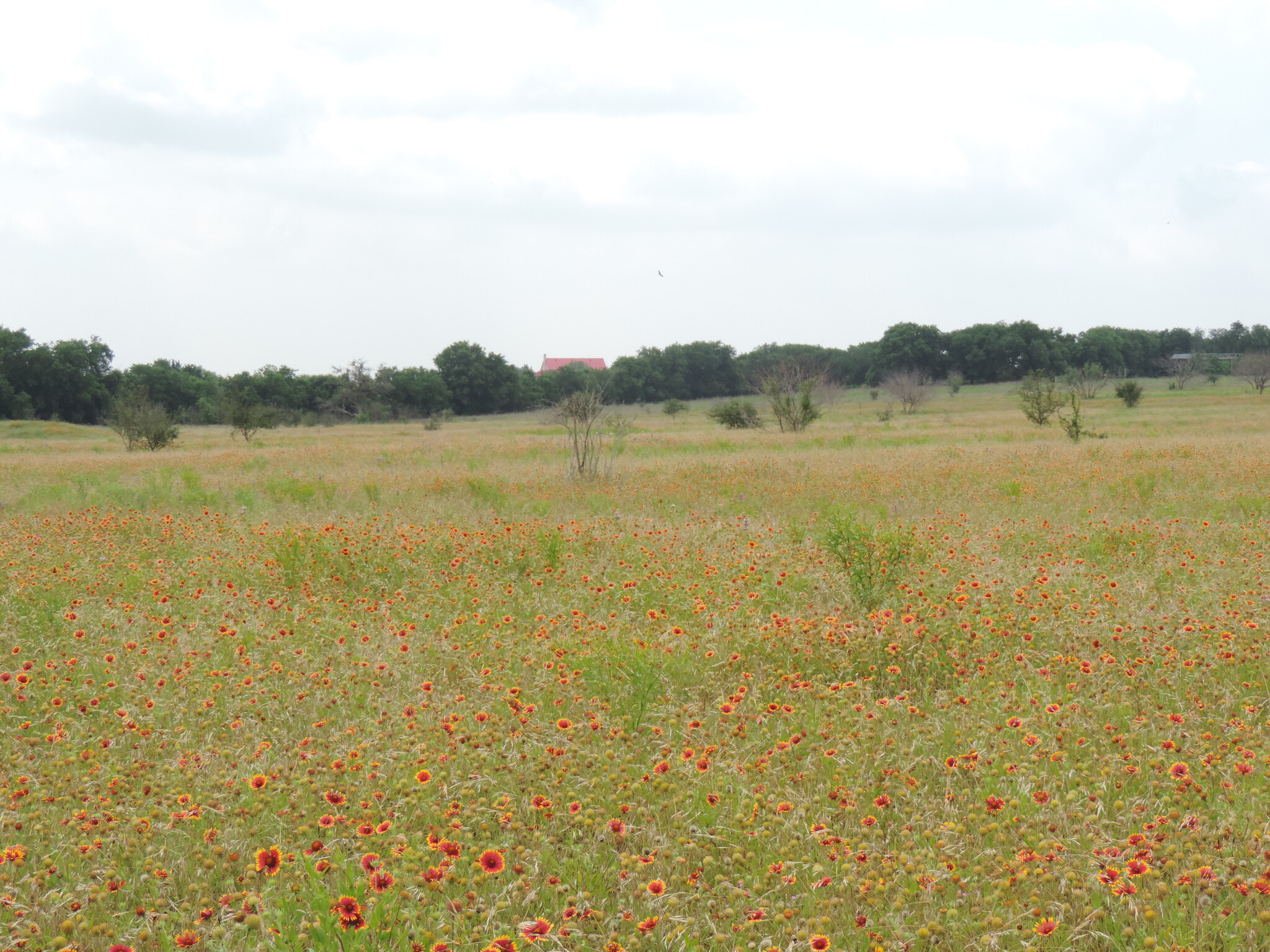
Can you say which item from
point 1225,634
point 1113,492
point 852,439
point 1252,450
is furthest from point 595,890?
point 852,439

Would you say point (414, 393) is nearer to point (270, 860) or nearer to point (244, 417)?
point (244, 417)

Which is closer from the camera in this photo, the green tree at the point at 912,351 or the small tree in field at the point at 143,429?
the small tree in field at the point at 143,429

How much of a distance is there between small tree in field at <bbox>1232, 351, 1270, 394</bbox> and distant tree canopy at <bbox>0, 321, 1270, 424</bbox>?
46.1 feet

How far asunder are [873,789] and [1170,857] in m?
0.98

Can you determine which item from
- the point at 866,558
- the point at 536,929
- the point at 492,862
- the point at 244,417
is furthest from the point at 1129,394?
the point at 536,929

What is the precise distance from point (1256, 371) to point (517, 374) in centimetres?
5522

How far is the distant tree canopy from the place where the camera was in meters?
58.2

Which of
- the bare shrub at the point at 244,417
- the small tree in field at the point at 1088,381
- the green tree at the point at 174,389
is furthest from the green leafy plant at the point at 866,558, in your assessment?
the green tree at the point at 174,389

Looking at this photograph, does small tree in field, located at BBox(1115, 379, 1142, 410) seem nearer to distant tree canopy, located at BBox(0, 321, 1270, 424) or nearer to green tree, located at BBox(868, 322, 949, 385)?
distant tree canopy, located at BBox(0, 321, 1270, 424)

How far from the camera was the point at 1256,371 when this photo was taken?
59.2 m

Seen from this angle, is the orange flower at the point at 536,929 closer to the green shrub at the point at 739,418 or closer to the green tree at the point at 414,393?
the green shrub at the point at 739,418

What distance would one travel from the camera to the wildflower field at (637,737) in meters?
2.54

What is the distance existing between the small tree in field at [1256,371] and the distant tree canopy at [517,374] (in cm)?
1405

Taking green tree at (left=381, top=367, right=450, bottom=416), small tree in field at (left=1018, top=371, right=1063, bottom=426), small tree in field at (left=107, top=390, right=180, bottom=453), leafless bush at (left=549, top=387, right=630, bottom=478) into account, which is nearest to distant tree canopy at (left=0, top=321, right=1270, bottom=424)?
green tree at (left=381, top=367, right=450, bottom=416)
